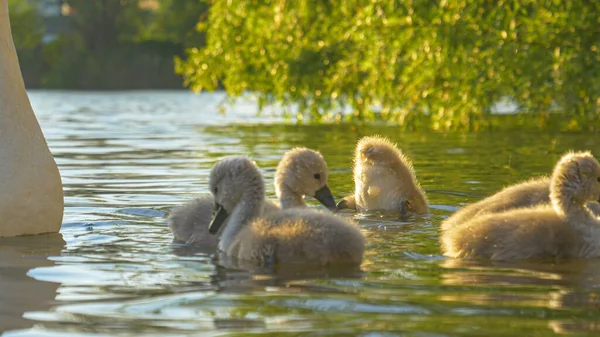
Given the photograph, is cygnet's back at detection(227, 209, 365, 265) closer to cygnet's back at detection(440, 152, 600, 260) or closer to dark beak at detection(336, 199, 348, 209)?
cygnet's back at detection(440, 152, 600, 260)

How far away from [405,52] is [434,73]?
112 cm

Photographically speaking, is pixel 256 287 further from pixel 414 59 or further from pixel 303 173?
pixel 414 59

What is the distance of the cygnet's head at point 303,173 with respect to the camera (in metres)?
8.27

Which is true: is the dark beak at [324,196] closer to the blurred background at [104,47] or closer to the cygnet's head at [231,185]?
the cygnet's head at [231,185]

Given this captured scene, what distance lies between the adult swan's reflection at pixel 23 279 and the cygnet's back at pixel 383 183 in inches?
115

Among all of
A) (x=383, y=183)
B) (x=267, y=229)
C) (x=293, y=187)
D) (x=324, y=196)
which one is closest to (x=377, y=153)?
(x=383, y=183)

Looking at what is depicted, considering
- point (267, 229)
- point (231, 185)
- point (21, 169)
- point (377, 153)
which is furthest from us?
point (377, 153)

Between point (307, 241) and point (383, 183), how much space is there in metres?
3.41

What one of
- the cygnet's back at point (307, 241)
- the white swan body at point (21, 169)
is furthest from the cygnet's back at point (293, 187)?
the cygnet's back at point (307, 241)

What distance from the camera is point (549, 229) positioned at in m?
6.91

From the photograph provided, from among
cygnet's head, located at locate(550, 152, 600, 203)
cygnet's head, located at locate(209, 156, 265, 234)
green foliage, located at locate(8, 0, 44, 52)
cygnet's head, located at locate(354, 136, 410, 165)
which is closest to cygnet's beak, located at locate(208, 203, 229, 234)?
cygnet's head, located at locate(209, 156, 265, 234)

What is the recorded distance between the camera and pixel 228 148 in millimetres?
18125

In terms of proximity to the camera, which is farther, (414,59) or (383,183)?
(414,59)

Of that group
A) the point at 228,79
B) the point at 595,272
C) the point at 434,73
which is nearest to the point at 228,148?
the point at 434,73
